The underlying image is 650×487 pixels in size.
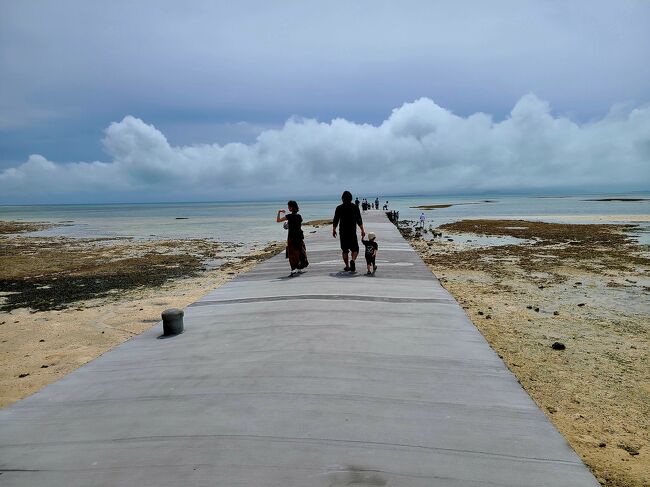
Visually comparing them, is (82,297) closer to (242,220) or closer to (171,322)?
(171,322)

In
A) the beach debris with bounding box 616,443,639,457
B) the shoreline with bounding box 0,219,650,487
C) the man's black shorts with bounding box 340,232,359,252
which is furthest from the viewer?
the man's black shorts with bounding box 340,232,359,252

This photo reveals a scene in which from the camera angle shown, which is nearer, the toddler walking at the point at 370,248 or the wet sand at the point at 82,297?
the wet sand at the point at 82,297

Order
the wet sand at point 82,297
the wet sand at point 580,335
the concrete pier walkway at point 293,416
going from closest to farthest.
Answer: the concrete pier walkway at point 293,416 → the wet sand at point 580,335 → the wet sand at point 82,297

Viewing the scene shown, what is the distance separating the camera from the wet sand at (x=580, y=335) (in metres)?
4.12

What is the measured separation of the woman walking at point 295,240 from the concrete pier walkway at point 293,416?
320 cm

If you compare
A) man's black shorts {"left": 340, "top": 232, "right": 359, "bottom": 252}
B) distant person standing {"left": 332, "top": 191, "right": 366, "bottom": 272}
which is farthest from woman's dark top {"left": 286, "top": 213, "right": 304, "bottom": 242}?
man's black shorts {"left": 340, "top": 232, "right": 359, "bottom": 252}

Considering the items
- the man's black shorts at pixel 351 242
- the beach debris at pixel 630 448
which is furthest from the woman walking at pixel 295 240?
the beach debris at pixel 630 448

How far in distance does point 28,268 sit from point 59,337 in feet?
40.3

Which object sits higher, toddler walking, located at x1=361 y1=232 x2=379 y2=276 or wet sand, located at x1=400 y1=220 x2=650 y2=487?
toddler walking, located at x1=361 y1=232 x2=379 y2=276

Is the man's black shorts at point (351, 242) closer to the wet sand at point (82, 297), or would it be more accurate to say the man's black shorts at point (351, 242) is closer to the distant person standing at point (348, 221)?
the distant person standing at point (348, 221)

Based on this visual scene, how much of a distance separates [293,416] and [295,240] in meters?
5.64

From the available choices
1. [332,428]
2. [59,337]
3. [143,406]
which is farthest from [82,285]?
[332,428]

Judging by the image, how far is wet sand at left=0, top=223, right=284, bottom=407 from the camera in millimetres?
6953

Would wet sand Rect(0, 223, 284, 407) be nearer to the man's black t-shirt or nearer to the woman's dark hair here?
the woman's dark hair
